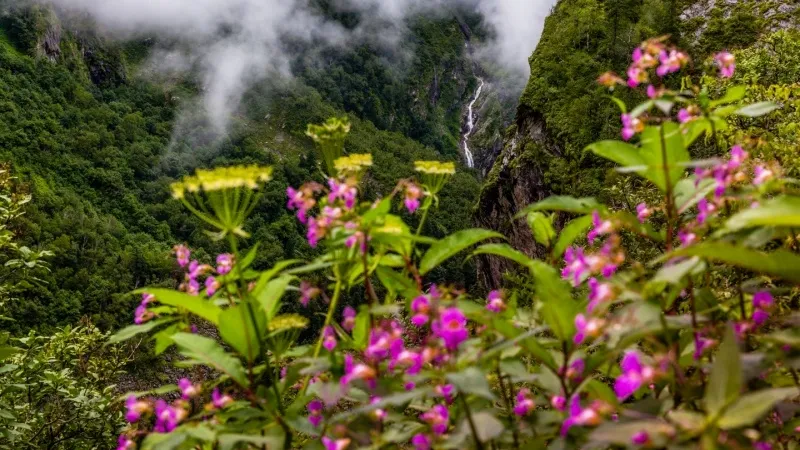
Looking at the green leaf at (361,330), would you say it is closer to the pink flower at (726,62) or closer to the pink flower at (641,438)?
the pink flower at (641,438)

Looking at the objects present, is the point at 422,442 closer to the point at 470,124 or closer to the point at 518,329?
the point at 518,329

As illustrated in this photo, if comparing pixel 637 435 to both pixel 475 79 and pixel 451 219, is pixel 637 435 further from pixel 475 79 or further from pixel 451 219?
pixel 475 79

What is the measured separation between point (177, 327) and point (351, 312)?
1.66ft

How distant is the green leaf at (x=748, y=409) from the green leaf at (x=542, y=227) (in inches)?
29.3

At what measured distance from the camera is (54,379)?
450 centimetres

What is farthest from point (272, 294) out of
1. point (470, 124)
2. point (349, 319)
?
point (470, 124)

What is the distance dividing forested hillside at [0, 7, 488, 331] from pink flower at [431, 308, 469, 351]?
46.6m

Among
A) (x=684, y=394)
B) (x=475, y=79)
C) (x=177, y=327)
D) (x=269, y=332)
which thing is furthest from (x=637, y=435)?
(x=475, y=79)

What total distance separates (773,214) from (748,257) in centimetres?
14

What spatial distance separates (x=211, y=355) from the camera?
4.20ft

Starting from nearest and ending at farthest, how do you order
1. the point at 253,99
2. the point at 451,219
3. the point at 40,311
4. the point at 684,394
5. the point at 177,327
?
the point at 684,394, the point at 177,327, the point at 40,311, the point at 451,219, the point at 253,99

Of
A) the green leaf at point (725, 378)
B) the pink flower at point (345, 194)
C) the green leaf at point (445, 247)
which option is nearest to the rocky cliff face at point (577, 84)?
the green leaf at point (445, 247)

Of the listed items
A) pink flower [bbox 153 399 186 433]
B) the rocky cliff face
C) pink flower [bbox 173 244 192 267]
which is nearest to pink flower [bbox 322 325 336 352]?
pink flower [bbox 153 399 186 433]

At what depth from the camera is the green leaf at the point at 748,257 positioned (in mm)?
970
